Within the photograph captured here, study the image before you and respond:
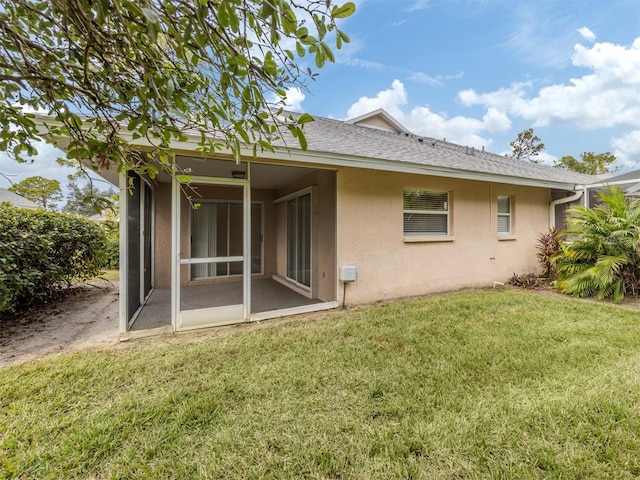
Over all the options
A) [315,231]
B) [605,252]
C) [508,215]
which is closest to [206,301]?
[315,231]

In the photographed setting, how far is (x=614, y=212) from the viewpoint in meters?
6.99

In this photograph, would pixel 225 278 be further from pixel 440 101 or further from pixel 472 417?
pixel 440 101

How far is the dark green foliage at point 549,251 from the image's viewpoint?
27.3 feet

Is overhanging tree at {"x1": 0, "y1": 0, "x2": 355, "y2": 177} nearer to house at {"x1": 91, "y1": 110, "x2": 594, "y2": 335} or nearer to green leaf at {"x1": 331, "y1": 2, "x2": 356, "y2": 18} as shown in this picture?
green leaf at {"x1": 331, "y1": 2, "x2": 356, "y2": 18}

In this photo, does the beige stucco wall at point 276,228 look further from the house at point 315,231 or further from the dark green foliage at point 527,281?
the dark green foliage at point 527,281

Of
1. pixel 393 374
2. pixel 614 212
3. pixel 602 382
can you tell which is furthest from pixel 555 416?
pixel 614 212

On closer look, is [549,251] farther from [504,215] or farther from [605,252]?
[504,215]

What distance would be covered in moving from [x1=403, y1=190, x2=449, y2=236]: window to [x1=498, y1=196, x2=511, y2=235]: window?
232 cm

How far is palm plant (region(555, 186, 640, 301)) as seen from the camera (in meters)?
6.48

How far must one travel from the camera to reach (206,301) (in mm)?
5102

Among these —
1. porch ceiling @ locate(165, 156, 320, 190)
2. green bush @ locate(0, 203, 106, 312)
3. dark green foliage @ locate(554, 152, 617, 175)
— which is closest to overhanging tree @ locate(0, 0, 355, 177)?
porch ceiling @ locate(165, 156, 320, 190)

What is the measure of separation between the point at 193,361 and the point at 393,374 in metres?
2.53

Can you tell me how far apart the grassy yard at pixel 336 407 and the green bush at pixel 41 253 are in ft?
6.59

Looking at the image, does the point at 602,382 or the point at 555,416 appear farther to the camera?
the point at 602,382
